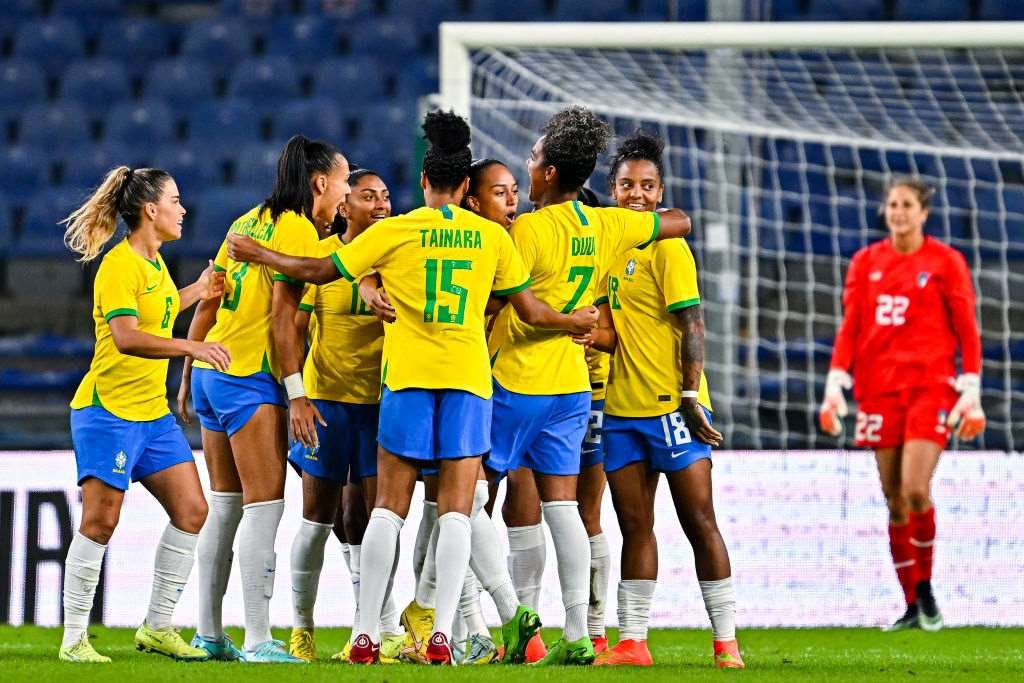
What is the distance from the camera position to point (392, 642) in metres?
5.69

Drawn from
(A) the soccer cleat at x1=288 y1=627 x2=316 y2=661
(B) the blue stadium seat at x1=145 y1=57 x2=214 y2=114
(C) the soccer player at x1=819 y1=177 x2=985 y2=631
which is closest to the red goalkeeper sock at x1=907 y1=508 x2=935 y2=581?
(C) the soccer player at x1=819 y1=177 x2=985 y2=631

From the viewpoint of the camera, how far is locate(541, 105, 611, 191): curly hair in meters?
5.23

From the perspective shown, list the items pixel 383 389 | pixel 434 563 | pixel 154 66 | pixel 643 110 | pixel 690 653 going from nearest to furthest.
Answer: pixel 383 389 → pixel 434 563 → pixel 690 653 → pixel 643 110 → pixel 154 66

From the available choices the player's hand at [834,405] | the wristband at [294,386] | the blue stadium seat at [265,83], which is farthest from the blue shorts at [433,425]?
the blue stadium seat at [265,83]

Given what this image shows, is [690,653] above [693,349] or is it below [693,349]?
below

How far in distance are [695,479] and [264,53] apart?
381 inches

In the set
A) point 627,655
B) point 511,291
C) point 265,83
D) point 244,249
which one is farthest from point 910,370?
point 265,83

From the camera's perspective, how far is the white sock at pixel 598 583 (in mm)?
5859

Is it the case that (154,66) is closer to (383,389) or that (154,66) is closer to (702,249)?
(702,249)

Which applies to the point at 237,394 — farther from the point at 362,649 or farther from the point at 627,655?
the point at 627,655

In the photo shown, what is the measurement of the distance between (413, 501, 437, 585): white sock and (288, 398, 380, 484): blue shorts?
29 centimetres

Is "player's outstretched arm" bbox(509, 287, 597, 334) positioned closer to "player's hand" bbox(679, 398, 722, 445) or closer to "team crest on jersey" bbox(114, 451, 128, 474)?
"player's hand" bbox(679, 398, 722, 445)

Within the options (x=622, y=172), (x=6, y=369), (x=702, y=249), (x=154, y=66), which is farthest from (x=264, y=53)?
(x=622, y=172)

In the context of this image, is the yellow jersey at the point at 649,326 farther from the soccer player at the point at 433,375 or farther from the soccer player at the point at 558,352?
the soccer player at the point at 433,375
